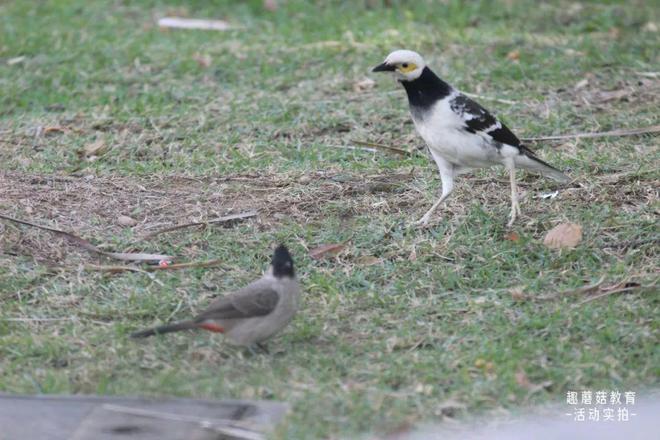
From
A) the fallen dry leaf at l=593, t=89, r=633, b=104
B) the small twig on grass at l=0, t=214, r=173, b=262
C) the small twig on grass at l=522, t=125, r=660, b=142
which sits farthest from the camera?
the fallen dry leaf at l=593, t=89, r=633, b=104

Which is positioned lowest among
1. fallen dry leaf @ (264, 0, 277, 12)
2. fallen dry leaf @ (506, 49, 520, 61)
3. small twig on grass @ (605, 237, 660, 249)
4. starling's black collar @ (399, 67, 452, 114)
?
small twig on grass @ (605, 237, 660, 249)

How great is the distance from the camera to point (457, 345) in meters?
5.42

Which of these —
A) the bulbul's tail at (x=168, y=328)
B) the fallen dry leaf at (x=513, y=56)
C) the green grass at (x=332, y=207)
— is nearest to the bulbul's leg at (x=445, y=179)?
the green grass at (x=332, y=207)

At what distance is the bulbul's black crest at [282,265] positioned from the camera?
5418mm

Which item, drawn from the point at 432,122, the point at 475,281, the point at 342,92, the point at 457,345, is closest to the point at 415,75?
the point at 432,122

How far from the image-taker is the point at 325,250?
6.44 metres

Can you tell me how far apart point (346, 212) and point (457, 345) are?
5.90ft

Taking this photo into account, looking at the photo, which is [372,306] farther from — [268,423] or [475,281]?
[268,423]

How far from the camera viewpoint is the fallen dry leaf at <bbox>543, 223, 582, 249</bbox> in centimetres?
639

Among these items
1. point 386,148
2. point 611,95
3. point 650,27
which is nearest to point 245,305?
point 386,148

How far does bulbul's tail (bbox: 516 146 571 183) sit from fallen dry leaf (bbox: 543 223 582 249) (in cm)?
54

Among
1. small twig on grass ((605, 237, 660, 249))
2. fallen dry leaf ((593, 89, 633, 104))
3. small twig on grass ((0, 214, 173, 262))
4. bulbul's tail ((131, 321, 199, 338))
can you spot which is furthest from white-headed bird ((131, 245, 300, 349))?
fallen dry leaf ((593, 89, 633, 104))

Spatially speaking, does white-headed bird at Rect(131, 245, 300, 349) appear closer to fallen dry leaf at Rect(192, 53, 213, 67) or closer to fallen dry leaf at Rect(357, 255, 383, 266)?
fallen dry leaf at Rect(357, 255, 383, 266)

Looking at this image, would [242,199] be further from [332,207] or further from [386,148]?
[386,148]
